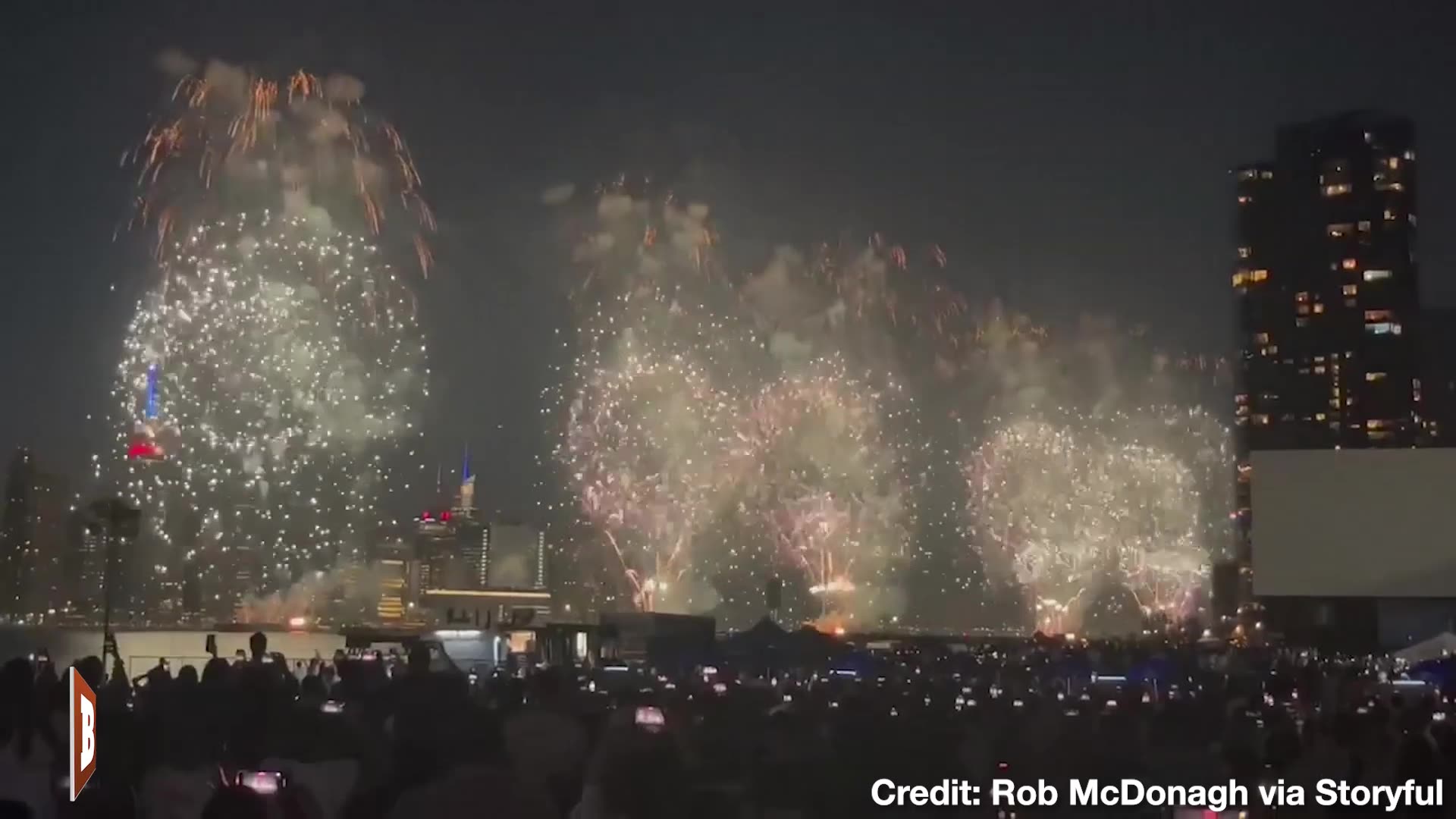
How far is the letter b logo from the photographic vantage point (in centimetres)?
560

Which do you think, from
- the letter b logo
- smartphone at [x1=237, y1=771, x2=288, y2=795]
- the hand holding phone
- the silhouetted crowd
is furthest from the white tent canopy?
the letter b logo

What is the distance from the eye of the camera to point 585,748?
293 inches

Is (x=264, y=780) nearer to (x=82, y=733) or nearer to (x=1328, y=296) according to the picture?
(x=82, y=733)

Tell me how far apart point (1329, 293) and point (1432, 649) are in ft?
130

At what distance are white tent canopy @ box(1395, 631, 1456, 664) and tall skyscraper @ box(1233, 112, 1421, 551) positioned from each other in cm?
2244

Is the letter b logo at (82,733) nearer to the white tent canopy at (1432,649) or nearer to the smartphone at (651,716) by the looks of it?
the smartphone at (651,716)

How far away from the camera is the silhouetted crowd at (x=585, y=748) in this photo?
5613 millimetres

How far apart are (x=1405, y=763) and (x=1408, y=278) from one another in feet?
150

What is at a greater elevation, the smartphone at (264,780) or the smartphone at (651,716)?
the smartphone at (264,780)

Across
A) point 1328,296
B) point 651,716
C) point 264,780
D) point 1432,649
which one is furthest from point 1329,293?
point 264,780

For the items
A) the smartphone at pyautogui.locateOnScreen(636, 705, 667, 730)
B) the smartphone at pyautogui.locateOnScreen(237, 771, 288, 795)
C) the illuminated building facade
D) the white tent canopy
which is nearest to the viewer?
the smartphone at pyautogui.locateOnScreen(237, 771, 288, 795)

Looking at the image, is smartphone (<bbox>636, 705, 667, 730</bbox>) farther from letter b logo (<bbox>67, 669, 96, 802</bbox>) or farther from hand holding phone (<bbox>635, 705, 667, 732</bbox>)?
letter b logo (<bbox>67, 669, 96, 802</bbox>)

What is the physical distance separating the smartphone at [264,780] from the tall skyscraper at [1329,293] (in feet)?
139

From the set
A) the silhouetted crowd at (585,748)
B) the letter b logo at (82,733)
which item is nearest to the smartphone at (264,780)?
the silhouetted crowd at (585,748)
